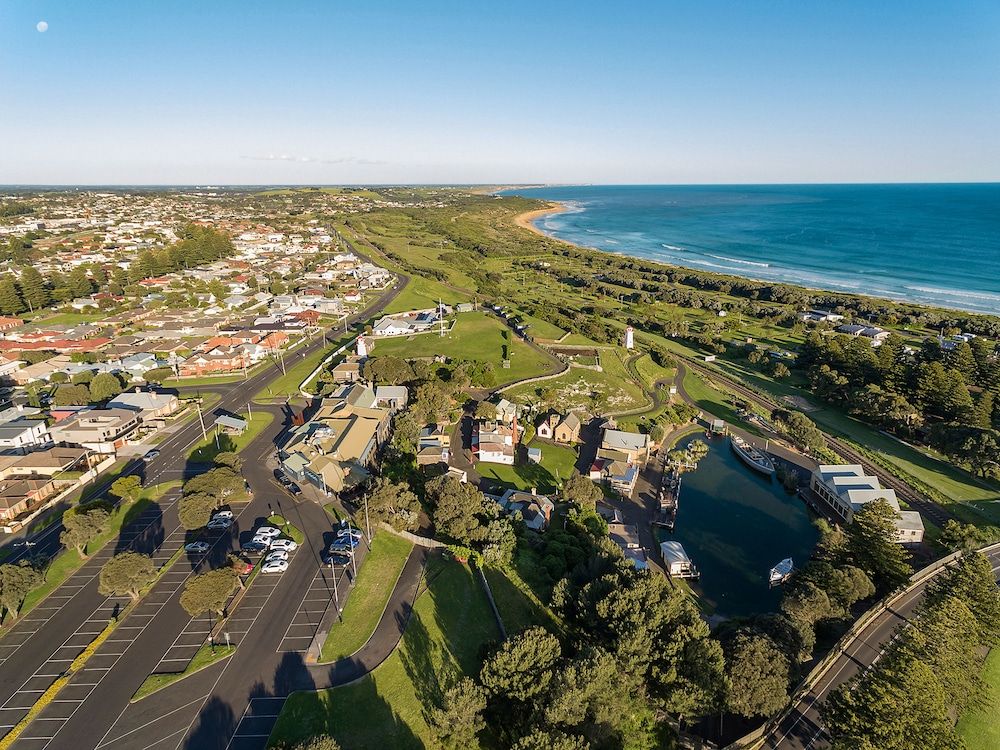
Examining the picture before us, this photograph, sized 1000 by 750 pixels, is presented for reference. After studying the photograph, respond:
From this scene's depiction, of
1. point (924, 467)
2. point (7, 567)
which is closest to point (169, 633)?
point (7, 567)

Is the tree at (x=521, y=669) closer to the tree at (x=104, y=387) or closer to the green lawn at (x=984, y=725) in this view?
the green lawn at (x=984, y=725)

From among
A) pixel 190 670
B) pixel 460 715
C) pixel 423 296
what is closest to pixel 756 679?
pixel 460 715

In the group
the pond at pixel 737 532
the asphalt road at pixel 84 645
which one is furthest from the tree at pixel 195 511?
the pond at pixel 737 532


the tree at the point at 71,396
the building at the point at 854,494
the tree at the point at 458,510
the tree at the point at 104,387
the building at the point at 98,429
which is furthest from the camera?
the tree at the point at 104,387

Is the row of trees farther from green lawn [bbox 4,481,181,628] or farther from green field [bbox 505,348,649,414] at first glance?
green lawn [bbox 4,481,181,628]

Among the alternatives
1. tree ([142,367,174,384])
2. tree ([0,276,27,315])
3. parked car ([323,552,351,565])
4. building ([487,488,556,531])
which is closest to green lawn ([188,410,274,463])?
tree ([142,367,174,384])

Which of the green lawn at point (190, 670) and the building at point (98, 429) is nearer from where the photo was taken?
the green lawn at point (190, 670)

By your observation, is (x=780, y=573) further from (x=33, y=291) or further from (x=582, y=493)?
(x=33, y=291)
